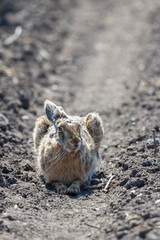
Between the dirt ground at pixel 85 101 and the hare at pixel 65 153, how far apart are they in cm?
23

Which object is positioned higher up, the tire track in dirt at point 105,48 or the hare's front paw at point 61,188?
the tire track in dirt at point 105,48

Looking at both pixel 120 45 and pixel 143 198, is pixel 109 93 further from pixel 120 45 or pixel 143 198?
pixel 143 198

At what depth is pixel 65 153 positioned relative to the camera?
705cm

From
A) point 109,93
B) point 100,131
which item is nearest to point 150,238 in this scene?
point 100,131

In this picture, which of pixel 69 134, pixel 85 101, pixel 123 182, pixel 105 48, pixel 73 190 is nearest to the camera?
pixel 69 134

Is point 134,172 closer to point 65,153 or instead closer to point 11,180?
point 65,153

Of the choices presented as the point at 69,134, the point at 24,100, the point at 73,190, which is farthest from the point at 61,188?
the point at 24,100

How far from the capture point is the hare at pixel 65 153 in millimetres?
6824

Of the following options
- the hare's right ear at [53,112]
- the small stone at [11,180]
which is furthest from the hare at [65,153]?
the small stone at [11,180]

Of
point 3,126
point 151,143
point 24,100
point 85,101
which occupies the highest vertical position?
point 24,100

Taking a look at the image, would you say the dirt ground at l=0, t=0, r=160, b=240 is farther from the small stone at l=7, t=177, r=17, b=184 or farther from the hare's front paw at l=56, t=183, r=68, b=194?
the hare's front paw at l=56, t=183, r=68, b=194

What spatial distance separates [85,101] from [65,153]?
5.18 meters

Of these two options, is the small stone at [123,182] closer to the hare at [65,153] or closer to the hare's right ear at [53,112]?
the hare at [65,153]

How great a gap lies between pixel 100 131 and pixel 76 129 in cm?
183
